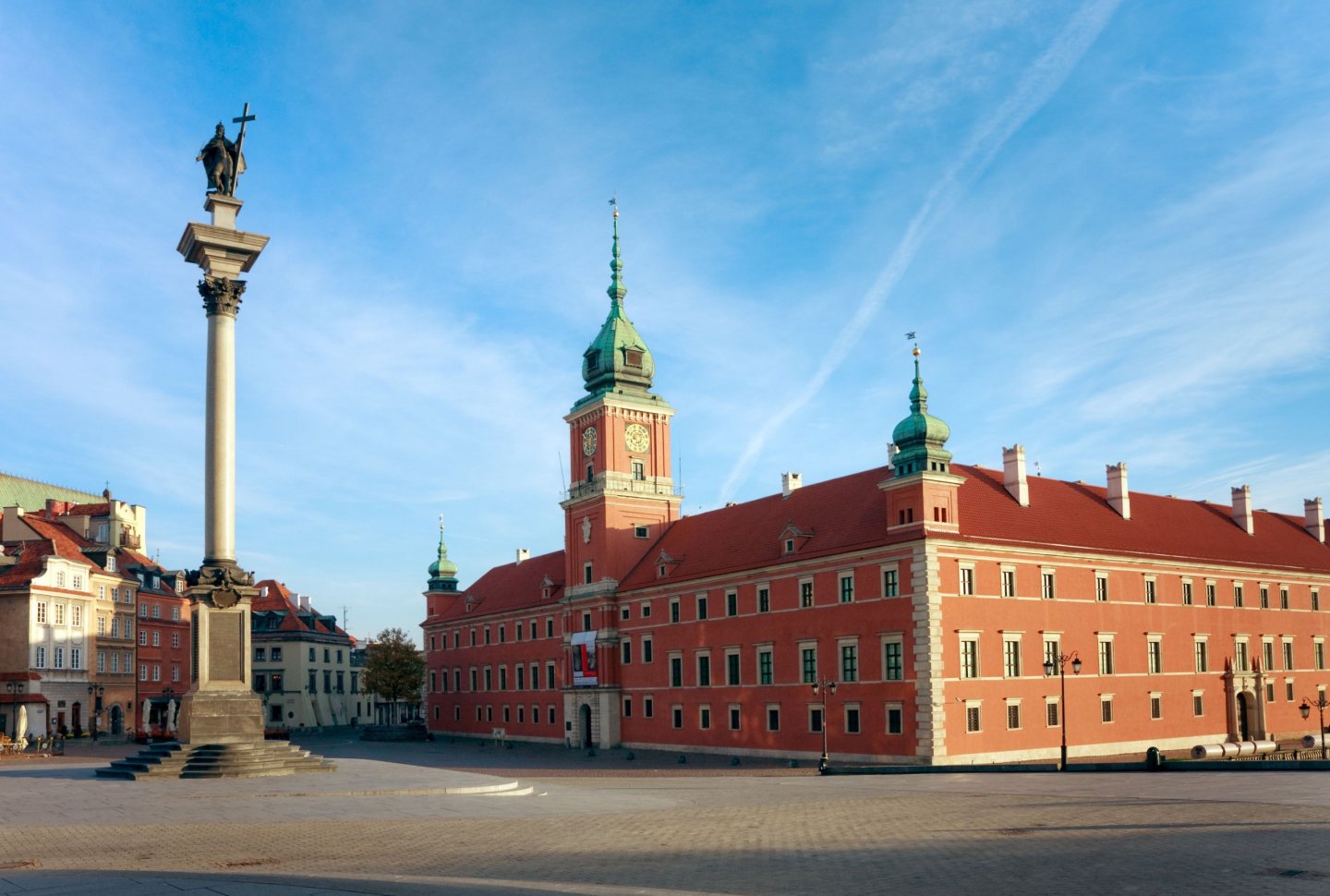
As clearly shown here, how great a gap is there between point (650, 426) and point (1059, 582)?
1264 inches

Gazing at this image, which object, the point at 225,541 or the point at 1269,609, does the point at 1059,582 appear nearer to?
the point at 1269,609

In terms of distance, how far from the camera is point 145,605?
289ft

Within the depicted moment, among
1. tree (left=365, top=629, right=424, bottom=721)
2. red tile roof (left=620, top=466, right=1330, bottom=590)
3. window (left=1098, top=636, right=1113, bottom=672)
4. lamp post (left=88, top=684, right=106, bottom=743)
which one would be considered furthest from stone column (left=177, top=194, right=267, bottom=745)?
tree (left=365, top=629, right=424, bottom=721)

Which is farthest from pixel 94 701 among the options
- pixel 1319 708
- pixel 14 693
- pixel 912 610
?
pixel 1319 708

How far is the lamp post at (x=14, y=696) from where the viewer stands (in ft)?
233

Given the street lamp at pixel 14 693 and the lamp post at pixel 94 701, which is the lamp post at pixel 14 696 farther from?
the lamp post at pixel 94 701

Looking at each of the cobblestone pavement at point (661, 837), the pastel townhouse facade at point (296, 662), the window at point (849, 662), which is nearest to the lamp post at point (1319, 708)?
the window at point (849, 662)

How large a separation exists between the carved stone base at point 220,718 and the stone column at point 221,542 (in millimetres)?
27

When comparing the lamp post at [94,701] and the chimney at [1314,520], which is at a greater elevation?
the chimney at [1314,520]

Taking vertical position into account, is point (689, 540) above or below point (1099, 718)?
above

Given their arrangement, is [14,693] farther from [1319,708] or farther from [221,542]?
[1319,708]

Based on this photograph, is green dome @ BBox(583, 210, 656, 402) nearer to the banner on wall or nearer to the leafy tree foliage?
the banner on wall

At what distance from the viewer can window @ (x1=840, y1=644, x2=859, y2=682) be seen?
56.3 metres

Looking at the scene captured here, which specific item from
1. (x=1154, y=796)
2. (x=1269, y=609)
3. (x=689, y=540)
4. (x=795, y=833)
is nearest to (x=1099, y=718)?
(x=1269, y=609)
